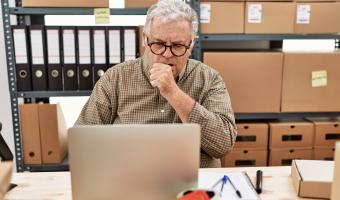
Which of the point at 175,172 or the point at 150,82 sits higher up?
the point at 150,82

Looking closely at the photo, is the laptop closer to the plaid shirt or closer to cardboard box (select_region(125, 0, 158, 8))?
the plaid shirt

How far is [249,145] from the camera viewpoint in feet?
6.88

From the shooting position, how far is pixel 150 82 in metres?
1.44

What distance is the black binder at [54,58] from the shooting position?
6.23 feet

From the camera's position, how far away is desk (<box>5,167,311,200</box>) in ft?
3.28

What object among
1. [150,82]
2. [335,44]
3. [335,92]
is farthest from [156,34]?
[335,44]

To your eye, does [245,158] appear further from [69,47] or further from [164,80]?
[69,47]

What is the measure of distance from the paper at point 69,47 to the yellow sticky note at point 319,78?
1.34 meters

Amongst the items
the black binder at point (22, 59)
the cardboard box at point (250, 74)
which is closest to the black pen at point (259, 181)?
the cardboard box at point (250, 74)

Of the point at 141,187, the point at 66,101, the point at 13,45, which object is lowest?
the point at 66,101

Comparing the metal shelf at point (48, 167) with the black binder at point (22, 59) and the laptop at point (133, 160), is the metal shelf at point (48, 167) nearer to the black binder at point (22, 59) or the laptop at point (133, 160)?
the black binder at point (22, 59)

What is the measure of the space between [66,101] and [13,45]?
0.74 meters

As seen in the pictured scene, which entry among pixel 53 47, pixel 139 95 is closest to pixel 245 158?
pixel 139 95

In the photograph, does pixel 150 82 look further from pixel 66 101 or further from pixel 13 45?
pixel 66 101
